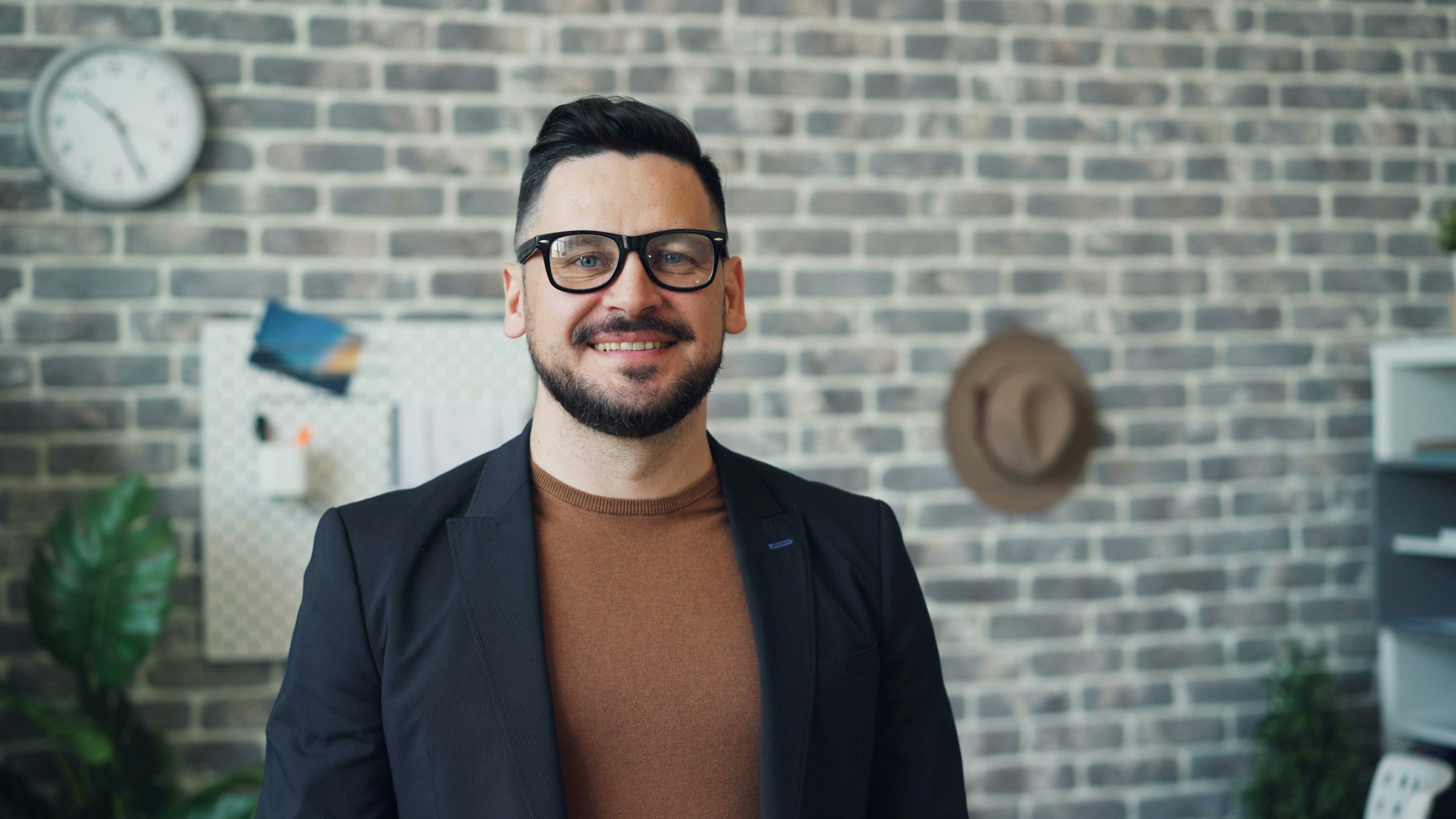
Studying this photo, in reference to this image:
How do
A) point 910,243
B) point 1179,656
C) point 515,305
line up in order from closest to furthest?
point 515,305
point 910,243
point 1179,656

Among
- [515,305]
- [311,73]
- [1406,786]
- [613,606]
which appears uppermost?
[311,73]

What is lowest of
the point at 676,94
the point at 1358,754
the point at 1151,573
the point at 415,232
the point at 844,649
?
the point at 1358,754

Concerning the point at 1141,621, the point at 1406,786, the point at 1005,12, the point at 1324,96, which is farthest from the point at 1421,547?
the point at 1005,12

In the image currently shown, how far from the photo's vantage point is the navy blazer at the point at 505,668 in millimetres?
1067

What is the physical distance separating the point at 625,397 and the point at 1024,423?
61.3 inches

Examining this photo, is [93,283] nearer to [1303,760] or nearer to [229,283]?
[229,283]

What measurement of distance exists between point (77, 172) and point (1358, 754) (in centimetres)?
344

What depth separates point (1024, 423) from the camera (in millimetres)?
2463

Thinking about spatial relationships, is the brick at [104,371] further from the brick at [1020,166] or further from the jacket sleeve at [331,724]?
the brick at [1020,166]

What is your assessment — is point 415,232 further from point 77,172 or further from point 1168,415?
point 1168,415

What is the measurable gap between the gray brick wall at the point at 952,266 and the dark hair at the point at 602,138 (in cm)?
110

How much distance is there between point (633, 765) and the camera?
43.7 inches

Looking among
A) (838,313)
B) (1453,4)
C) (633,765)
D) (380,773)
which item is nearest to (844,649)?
(633,765)

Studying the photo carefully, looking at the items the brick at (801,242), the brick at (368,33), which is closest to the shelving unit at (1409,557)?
the brick at (801,242)
